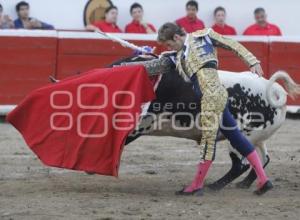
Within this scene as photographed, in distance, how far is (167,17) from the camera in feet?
35.9

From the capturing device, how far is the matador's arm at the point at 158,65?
219 inches

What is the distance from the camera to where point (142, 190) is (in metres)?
5.66

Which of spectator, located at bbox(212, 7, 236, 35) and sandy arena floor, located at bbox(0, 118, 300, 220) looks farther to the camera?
spectator, located at bbox(212, 7, 236, 35)

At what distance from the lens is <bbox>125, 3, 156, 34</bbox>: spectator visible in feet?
33.6

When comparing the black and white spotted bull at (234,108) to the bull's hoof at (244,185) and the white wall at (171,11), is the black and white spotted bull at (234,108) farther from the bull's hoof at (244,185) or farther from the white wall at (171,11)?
the white wall at (171,11)

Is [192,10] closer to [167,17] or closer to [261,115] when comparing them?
[167,17]

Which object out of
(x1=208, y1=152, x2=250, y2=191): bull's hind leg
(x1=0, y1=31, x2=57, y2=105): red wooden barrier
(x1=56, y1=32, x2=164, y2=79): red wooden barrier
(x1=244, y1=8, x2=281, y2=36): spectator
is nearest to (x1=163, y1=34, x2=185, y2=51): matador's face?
(x1=208, y1=152, x2=250, y2=191): bull's hind leg

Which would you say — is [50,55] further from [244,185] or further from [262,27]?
[244,185]

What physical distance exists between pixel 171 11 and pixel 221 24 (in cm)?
76

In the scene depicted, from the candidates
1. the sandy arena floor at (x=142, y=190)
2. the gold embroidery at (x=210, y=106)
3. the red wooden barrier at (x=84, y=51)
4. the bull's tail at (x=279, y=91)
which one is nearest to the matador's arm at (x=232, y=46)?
the gold embroidery at (x=210, y=106)

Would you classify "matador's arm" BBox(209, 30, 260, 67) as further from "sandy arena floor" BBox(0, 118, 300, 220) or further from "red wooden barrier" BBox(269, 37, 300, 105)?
"red wooden barrier" BBox(269, 37, 300, 105)

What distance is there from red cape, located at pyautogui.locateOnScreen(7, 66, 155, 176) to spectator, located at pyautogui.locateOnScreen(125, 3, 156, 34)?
458 cm

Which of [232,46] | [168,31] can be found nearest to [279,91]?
[232,46]

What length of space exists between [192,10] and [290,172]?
165 inches
